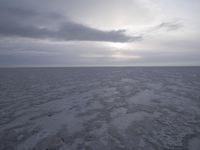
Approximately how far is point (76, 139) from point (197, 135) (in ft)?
13.0

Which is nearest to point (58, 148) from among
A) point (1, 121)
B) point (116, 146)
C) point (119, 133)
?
point (116, 146)

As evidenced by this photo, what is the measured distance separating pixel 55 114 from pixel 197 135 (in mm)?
5702

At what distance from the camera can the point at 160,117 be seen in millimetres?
6859

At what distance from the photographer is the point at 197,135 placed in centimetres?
513

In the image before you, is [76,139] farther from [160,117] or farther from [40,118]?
[160,117]

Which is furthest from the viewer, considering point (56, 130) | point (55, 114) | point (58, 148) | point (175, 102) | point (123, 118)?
point (175, 102)

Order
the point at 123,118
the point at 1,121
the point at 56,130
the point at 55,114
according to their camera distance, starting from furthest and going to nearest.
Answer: the point at 55,114 → the point at 123,118 → the point at 1,121 → the point at 56,130

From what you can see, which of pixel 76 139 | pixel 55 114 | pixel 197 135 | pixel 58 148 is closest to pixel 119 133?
pixel 76 139

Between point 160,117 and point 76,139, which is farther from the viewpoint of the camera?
point 160,117

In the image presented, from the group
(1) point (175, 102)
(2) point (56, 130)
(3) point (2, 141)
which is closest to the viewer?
Answer: (3) point (2, 141)

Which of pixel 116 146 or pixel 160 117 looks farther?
pixel 160 117

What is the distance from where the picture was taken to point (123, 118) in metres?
6.71

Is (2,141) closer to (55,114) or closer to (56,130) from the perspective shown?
(56,130)

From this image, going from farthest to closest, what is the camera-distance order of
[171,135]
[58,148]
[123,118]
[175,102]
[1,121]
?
[175,102], [123,118], [1,121], [171,135], [58,148]
